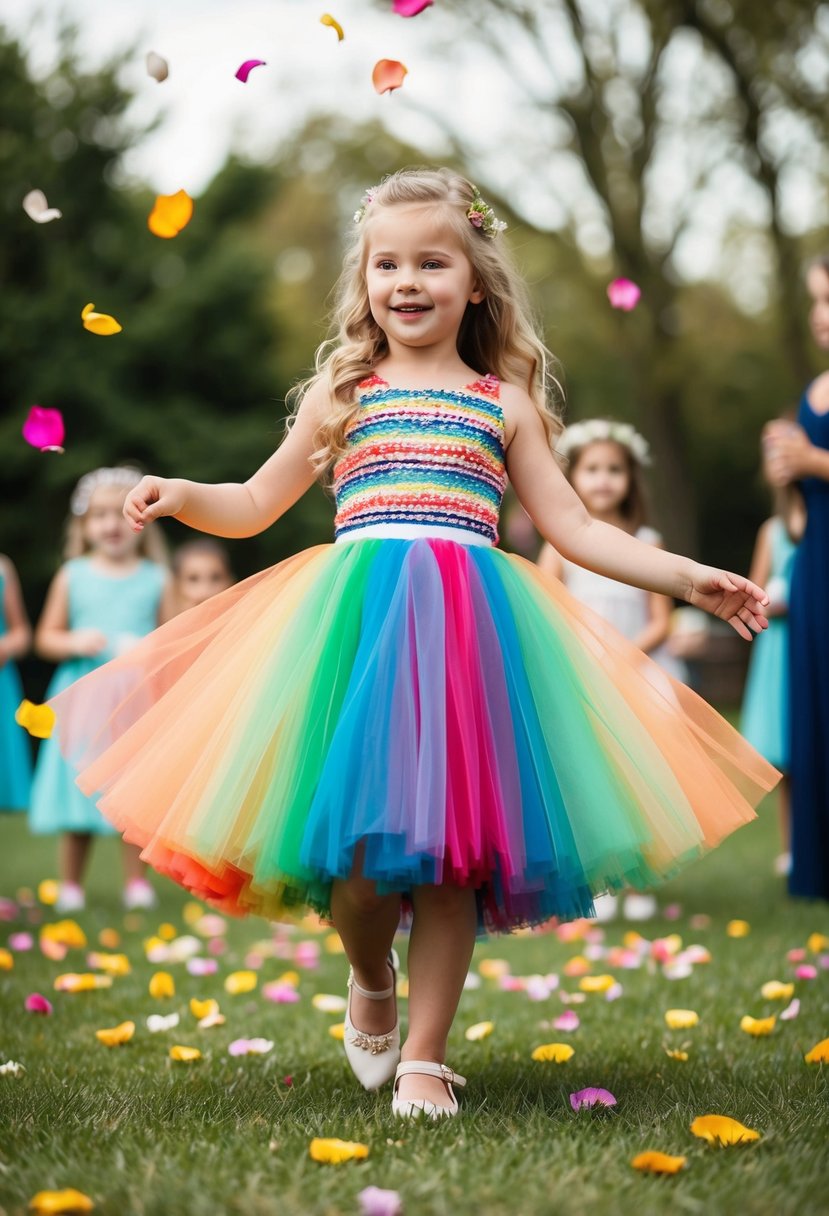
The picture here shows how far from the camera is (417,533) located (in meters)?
2.90

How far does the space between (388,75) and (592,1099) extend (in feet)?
7.20

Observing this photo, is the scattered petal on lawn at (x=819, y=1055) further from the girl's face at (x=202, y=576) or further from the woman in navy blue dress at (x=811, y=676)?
the girl's face at (x=202, y=576)

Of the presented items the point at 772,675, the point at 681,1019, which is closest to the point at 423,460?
the point at 681,1019

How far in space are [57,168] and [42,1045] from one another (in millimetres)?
17097

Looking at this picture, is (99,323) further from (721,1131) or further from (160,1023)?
(721,1131)

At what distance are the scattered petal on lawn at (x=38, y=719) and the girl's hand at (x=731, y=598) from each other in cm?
141

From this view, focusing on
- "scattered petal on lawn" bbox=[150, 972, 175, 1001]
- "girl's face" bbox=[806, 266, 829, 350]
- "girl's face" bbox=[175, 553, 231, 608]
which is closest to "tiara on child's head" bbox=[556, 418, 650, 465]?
"girl's face" bbox=[806, 266, 829, 350]

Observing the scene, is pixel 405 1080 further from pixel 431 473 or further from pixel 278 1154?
pixel 431 473

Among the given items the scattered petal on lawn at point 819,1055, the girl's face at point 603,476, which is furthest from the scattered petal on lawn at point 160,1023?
the girl's face at point 603,476

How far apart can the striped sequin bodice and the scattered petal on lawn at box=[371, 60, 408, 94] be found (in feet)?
2.16

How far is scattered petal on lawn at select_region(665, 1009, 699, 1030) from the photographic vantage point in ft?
11.5

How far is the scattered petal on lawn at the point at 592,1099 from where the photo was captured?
2678 mm

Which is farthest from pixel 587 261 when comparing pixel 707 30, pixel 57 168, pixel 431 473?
pixel 431 473

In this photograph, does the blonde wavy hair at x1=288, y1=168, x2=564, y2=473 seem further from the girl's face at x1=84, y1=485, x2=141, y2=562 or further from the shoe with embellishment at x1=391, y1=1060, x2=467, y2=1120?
the girl's face at x1=84, y1=485, x2=141, y2=562
